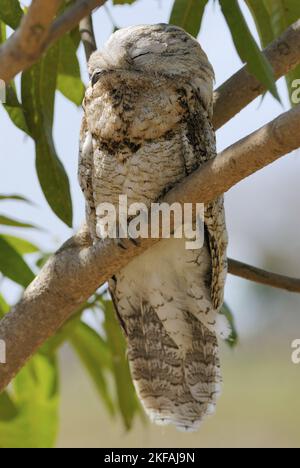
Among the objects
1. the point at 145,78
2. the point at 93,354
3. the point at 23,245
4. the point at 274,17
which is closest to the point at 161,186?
the point at 145,78

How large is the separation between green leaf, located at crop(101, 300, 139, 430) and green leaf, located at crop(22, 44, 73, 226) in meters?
0.76

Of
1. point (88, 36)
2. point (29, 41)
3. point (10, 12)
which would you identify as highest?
point (88, 36)

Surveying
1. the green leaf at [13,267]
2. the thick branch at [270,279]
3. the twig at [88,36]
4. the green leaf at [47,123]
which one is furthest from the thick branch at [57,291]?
the twig at [88,36]

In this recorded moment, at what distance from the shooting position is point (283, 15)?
2789 millimetres

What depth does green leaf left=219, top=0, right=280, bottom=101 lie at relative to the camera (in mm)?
2018

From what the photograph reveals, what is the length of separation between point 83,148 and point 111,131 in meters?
0.15

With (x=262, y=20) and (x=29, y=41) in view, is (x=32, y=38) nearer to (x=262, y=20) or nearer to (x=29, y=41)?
(x=29, y=41)

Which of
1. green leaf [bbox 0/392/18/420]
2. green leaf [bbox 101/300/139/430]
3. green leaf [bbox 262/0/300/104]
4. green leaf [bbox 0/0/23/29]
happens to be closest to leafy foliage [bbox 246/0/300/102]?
green leaf [bbox 262/0/300/104]

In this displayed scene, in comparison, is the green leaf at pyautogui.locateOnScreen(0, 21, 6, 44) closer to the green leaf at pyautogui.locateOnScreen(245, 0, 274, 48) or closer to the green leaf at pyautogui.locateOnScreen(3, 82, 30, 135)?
the green leaf at pyautogui.locateOnScreen(3, 82, 30, 135)

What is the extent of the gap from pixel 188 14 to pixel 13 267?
0.93 m

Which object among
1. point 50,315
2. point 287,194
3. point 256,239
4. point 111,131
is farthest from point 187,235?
point 287,194

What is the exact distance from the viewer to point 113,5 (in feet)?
9.23

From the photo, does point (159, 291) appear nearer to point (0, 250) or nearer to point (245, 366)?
point (0, 250)

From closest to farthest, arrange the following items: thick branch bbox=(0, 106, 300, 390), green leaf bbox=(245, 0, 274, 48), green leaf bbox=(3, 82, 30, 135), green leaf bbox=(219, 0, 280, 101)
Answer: green leaf bbox=(219, 0, 280, 101) → thick branch bbox=(0, 106, 300, 390) → green leaf bbox=(3, 82, 30, 135) → green leaf bbox=(245, 0, 274, 48)
